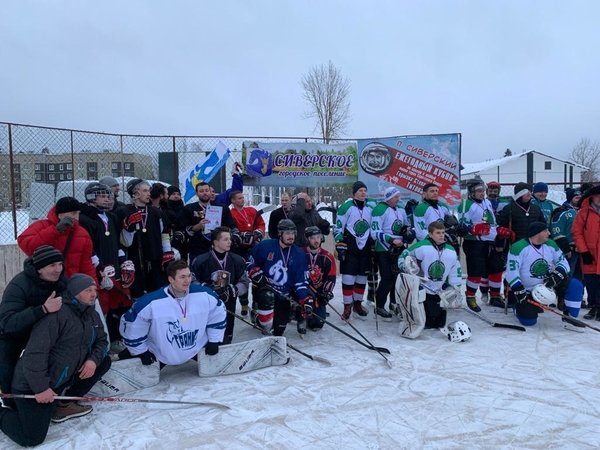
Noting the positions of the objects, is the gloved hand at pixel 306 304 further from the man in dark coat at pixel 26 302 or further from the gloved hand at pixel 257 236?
the man in dark coat at pixel 26 302

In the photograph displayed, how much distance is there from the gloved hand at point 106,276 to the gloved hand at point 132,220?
479 millimetres

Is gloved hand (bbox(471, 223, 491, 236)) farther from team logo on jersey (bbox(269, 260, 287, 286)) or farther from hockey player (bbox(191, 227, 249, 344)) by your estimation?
hockey player (bbox(191, 227, 249, 344))

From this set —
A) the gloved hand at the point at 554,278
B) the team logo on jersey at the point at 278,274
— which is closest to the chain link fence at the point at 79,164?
the team logo on jersey at the point at 278,274

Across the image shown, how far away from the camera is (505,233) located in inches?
221

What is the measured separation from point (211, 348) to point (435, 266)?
248 centimetres

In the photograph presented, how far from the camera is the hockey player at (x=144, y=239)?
4.26 m

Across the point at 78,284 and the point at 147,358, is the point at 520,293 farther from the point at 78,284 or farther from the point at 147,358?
the point at 78,284

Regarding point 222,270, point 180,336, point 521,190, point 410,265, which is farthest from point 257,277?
point 521,190

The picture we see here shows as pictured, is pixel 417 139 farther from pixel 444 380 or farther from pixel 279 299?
pixel 444 380

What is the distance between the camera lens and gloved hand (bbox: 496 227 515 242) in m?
5.61

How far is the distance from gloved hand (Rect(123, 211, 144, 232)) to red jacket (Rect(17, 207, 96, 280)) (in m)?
0.56

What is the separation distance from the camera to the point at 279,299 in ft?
15.1

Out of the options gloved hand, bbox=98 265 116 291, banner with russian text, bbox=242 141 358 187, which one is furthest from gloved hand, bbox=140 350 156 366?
banner with russian text, bbox=242 141 358 187

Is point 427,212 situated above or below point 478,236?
above
